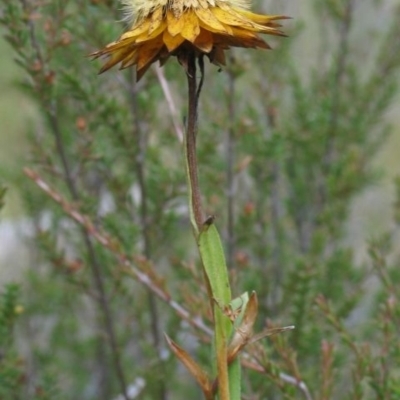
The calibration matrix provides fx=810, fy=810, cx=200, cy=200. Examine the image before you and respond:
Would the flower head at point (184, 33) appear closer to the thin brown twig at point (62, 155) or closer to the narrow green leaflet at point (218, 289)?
the narrow green leaflet at point (218, 289)

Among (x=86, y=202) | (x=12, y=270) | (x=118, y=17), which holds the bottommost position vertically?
(x=86, y=202)

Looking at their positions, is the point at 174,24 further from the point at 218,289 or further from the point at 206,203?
the point at 206,203

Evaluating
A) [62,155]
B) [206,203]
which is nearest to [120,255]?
[62,155]

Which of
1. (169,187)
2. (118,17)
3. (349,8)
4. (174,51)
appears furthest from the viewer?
(349,8)

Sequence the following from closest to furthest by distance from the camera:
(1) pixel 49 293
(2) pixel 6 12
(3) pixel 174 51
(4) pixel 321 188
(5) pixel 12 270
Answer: (3) pixel 174 51 → (2) pixel 6 12 → (4) pixel 321 188 → (1) pixel 49 293 → (5) pixel 12 270

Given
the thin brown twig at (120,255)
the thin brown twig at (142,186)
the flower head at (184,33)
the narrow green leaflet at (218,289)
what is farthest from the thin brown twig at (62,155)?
the narrow green leaflet at (218,289)

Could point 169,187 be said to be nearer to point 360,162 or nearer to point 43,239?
point 43,239

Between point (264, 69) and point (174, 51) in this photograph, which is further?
point (264, 69)

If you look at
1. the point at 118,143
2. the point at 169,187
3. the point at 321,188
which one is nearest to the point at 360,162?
the point at 321,188
